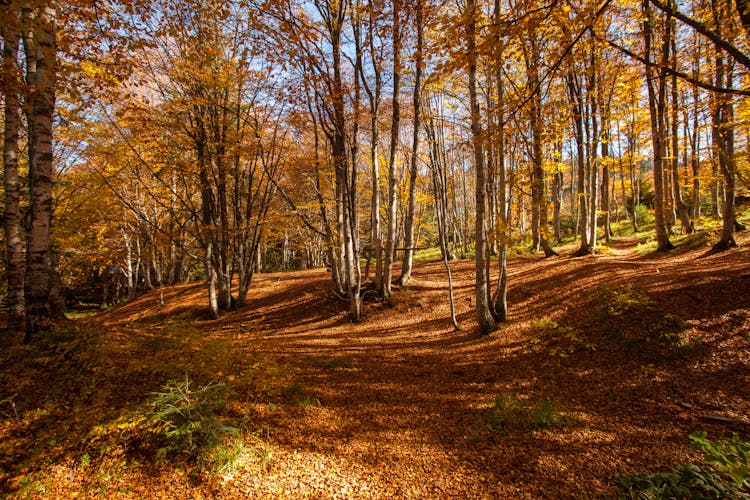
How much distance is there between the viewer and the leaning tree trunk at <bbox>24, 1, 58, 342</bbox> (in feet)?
14.6

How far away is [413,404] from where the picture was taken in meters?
4.54

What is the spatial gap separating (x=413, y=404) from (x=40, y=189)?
20.7ft

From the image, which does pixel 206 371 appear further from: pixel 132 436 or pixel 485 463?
pixel 485 463

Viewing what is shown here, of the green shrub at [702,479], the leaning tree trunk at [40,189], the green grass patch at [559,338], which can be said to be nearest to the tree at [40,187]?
the leaning tree trunk at [40,189]

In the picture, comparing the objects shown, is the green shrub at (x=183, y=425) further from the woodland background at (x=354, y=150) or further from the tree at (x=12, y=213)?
the tree at (x=12, y=213)

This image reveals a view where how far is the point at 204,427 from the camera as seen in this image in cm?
304

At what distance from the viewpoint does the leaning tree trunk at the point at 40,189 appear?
4449 millimetres

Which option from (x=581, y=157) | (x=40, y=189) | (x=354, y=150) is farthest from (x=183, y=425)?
(x=581, y=157)

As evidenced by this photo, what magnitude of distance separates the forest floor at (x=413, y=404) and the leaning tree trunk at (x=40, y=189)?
1.82 ft

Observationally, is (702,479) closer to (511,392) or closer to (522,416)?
(522,416)

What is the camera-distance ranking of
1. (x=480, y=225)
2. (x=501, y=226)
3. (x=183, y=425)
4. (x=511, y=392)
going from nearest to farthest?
(x=183, y=425)
(x=511, y=392)
(x=501, y=226)
(x=480, y=225)

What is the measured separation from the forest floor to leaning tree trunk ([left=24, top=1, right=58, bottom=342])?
0.55 meters

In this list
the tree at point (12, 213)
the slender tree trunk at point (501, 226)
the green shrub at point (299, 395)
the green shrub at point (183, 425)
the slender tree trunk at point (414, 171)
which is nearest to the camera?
the green shrub at point (183, 425)

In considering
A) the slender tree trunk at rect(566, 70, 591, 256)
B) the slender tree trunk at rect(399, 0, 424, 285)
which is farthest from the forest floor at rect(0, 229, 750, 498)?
the slender tree trunk at rect(566, 70, 591, 256)
